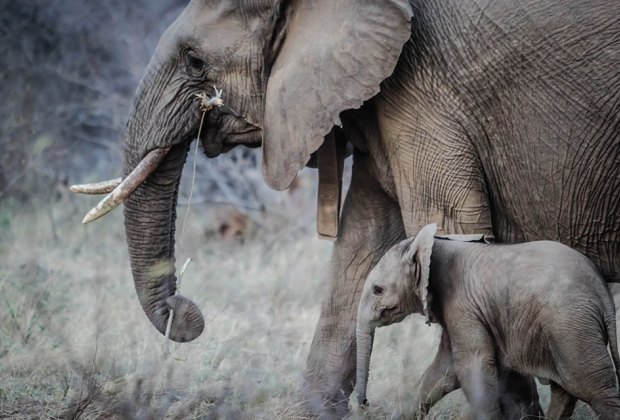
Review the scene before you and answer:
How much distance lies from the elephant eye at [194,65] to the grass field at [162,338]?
1.18 meters

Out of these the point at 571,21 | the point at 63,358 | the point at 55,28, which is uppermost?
the point at 55,28

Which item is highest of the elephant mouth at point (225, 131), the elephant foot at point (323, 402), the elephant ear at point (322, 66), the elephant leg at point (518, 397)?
the elephant ear at point (322, 66)

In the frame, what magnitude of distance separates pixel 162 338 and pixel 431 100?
2.24 meters

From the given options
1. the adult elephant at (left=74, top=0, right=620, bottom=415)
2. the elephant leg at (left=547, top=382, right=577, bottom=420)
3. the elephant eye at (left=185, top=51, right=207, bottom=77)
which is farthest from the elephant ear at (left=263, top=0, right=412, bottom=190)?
the elephant leg at (left=547, top=382, right=577, bottom=420)

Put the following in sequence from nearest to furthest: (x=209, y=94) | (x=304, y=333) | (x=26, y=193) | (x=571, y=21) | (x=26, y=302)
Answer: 1. (x=571, y=21)
2. (x=209, y=94)
3. (x=26, y=302)
4. (x=304, y=333)
5. (x=26, y=193)

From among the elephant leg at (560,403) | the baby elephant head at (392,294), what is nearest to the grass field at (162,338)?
the baby elephant head at (392,294)

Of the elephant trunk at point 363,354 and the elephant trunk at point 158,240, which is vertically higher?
the elephant trunk at point 158,240

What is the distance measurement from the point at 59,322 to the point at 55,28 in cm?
384

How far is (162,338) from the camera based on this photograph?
6.59 m

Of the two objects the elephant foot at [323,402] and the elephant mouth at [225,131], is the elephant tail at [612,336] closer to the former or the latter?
the elephant foot at [323,402]

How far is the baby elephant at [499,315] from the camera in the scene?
180 inches

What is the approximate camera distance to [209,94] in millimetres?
5441

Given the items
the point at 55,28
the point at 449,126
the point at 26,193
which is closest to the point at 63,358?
the point at 449,126

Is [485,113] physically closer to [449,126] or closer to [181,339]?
[449,126]
